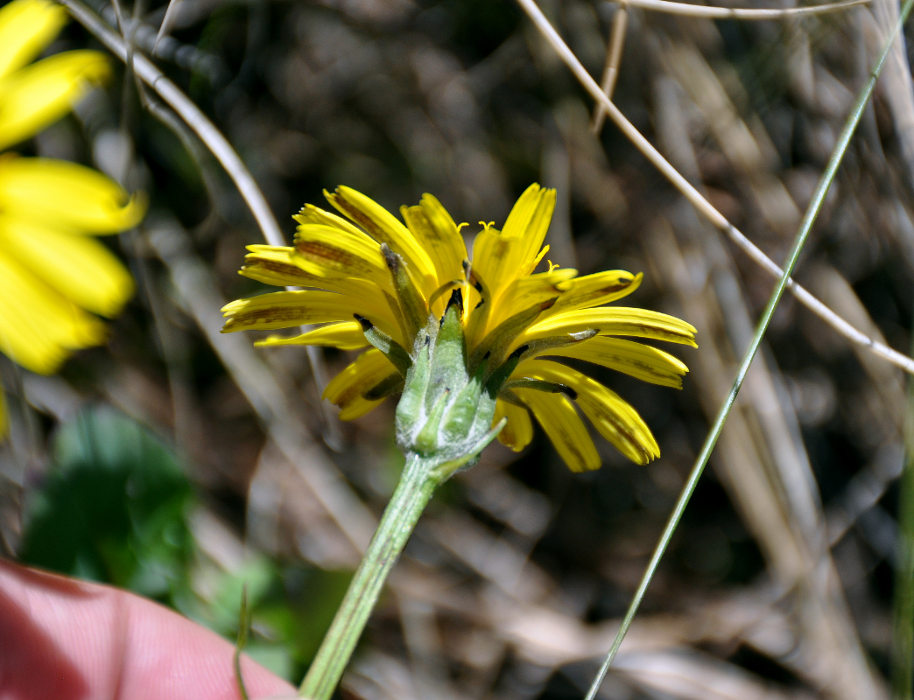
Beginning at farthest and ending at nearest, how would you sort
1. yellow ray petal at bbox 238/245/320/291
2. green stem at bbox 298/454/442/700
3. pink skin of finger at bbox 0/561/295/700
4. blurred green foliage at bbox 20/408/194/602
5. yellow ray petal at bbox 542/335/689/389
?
blurred green foliage at bbox 20/408/194/602, pink skin of finger at bbox 0/561/295/700, yellow ray petal at bbox 542/335/689/389, yellow ray petal at bbox 238/245/320/291, green stem at bbox 298/454/442/700

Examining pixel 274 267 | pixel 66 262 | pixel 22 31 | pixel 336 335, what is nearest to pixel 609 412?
pixel 336 335

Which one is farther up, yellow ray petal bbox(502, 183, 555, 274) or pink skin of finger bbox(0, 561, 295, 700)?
yellow ray petal bbox(502, 183, 555, 274)

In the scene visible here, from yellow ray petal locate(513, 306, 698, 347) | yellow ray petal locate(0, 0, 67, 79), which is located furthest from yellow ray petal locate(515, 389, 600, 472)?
yellow ray petal locate(0, 0, 67, 79)

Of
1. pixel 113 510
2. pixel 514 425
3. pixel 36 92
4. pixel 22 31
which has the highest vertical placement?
pixel 22 31

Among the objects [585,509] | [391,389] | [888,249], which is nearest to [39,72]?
[391,389]

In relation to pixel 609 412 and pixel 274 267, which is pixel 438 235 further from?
pixel 609 412

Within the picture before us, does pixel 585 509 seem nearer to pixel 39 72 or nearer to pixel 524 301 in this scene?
pixel 524 301

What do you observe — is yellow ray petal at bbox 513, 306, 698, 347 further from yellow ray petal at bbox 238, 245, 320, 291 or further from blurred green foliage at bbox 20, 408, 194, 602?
blurred green foliage at bbox 20, 408, 194, 602
